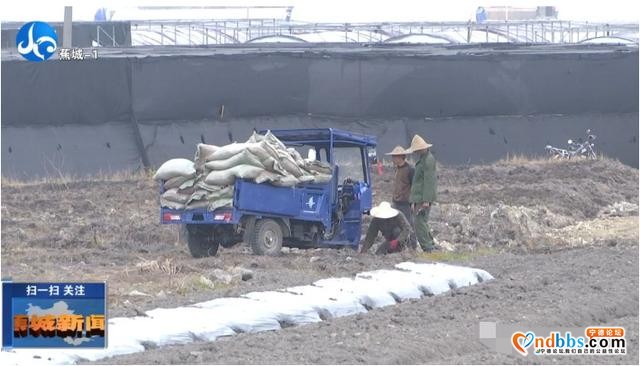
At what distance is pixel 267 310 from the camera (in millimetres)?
11727

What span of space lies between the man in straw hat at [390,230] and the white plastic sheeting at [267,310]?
2398 mm

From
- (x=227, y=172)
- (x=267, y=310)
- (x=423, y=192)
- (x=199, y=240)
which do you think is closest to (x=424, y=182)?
(x=423, y=192)

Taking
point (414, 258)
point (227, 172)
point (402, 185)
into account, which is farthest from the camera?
point (402, 185)

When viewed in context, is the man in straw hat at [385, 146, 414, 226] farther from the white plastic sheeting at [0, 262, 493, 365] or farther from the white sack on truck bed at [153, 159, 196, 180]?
the white plastic sheeting at [0, 262, 493, 365]

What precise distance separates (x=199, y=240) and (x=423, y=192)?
3.04 meters

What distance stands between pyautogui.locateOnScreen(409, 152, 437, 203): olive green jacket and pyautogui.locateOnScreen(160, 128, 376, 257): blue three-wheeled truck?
93 centimetres

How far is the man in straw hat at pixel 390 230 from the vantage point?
56.5ft

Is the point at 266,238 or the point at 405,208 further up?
the point at 405,208

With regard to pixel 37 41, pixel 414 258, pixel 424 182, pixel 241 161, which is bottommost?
pixel 414 258

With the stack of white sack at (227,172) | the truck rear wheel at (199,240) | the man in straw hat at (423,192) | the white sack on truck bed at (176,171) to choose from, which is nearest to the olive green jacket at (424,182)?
the man in straw hat at (423,192)

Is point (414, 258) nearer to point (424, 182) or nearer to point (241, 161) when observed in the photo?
point (424, 182)

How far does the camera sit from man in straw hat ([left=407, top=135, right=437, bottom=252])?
17.2 metres

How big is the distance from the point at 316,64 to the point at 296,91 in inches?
28.8

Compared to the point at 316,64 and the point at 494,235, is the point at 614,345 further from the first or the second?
the point at 316,64
